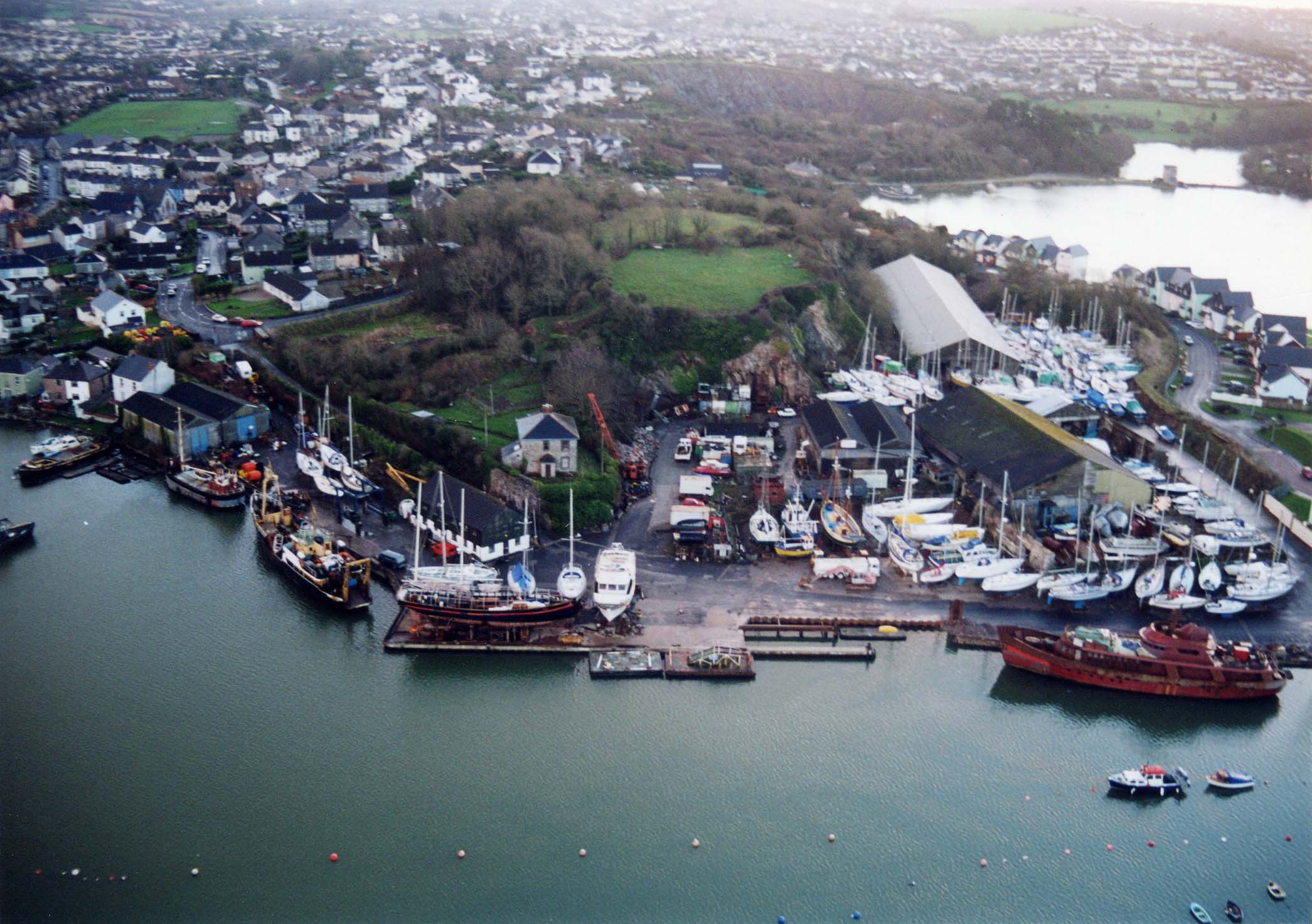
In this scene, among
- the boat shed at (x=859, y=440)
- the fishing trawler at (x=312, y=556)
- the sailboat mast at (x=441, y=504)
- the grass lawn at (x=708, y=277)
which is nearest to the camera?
the fishing trawler at (x=312, y=556)

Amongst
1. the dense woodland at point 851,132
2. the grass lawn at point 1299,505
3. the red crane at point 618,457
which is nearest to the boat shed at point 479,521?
the red crane at point 618,457

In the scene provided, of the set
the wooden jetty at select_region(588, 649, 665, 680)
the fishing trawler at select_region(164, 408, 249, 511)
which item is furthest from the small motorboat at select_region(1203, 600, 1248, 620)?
the fishing trawler at select_region(164, 408, 249, 511)

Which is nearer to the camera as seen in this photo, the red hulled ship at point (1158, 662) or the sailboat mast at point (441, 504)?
the red hulled ship at point (1158, 662)

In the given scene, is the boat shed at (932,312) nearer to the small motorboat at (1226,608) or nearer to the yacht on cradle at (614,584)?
the small motorboat at (1226,608)

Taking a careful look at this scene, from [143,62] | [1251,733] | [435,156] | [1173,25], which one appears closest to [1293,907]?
[1251,733]

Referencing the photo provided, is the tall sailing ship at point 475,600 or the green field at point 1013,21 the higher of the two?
the green field at point 1013,21

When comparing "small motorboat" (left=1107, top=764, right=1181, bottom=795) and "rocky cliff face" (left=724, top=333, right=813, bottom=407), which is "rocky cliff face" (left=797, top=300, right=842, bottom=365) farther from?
"small motorboat" (left=1107, top=764, right=1181, bottom=795)
